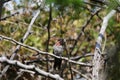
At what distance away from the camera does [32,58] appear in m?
5.75

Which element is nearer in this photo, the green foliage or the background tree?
the green foliage

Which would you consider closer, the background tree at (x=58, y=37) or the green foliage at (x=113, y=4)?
the green foliage at (x=113, y=4)

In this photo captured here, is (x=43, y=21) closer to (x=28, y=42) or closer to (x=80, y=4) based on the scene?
(x=28, y=42)

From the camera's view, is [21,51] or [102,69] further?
[21,51]

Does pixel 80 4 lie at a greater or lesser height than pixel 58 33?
greater

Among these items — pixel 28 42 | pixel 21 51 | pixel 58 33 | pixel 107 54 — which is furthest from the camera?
pixel 58 33

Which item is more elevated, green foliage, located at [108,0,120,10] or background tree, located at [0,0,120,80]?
green foliage, located at [108,0,120,10]

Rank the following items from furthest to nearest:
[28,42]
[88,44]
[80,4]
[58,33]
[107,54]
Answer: [88,44] → [58,33] → [28,42] → [80,4] → [107,54]

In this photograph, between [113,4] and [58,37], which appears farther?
[58,37]

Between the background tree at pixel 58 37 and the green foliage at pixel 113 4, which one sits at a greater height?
the green foliage at pixel 113 4

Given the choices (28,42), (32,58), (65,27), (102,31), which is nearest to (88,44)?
(65,27)

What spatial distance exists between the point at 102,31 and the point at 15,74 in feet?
6.78

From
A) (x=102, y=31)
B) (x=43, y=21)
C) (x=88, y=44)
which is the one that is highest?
(x=102, y=31)

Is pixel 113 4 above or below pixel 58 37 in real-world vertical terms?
above
